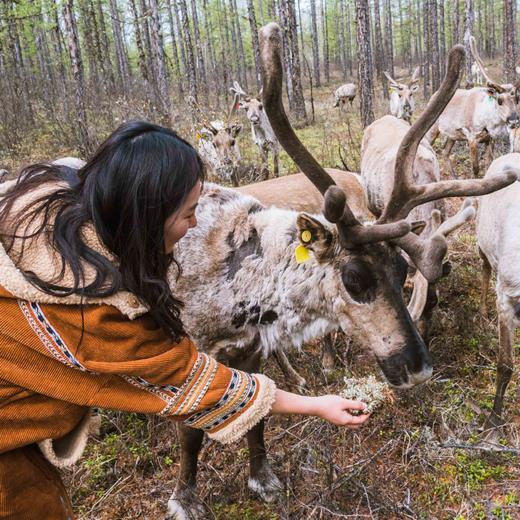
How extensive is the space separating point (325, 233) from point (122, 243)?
1.36 m

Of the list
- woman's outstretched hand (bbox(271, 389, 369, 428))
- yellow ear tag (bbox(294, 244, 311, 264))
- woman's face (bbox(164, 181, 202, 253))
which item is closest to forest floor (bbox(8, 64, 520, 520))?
woman's outstretched hand (bbox(271, 389, 369, 428))

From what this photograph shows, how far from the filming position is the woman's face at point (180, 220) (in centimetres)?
175

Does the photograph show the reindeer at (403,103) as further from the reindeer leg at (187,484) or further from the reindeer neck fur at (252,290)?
the reindeer leg at (187,484)

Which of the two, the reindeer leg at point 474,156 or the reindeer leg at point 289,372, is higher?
the reindeer leg at point 474,156

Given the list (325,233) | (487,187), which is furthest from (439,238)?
(325,233)

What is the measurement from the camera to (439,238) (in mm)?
2889

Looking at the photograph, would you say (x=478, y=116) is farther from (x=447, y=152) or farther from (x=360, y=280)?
(x=360, y=280)

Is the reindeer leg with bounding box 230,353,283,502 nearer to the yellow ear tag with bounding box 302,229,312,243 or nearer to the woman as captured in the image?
the yellow ear tag with bounding box 302,229,312,243

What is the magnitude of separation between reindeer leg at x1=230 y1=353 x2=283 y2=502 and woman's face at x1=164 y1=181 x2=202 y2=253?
1.56m

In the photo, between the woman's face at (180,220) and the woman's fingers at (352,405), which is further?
the woman's fingers at (352,405)

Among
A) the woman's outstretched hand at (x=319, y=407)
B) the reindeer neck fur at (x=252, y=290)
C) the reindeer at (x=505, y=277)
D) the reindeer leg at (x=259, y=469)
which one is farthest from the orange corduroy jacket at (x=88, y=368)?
the reindeer at (x=505, y=277)

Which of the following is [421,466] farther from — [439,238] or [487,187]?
[487,187]

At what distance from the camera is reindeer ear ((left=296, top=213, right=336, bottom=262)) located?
8.74 feet

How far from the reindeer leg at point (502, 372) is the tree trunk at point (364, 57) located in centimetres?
825
